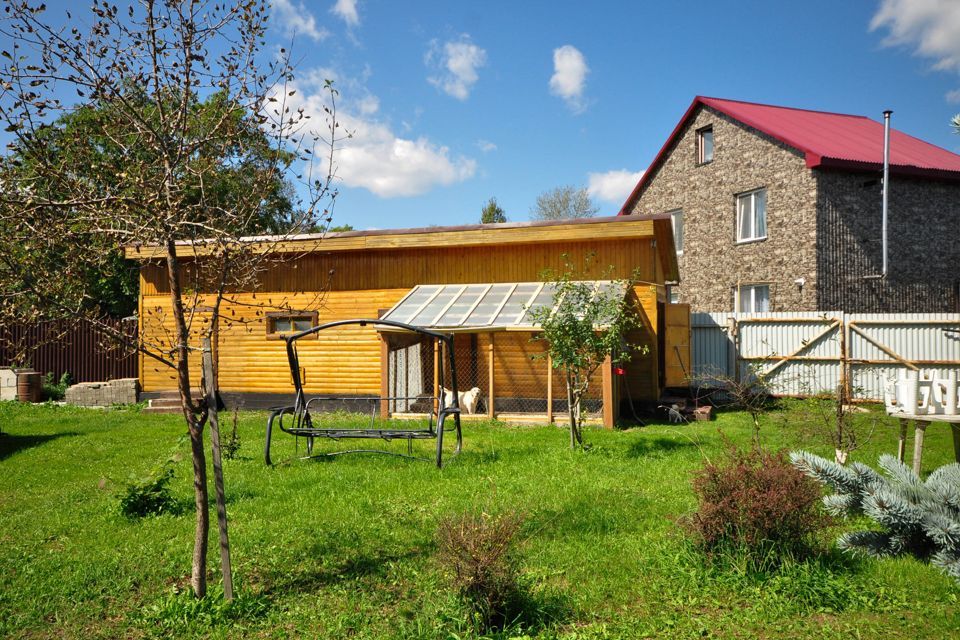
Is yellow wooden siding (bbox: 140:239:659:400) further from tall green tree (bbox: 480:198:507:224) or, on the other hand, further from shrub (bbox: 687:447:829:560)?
tall green tree (bbox: 480:198:507:224)

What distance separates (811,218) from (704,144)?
17.8 ft

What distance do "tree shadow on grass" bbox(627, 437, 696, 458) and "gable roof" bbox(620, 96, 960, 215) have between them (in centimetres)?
1120

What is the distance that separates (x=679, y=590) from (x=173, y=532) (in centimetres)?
419

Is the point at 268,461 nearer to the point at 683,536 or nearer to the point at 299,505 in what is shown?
the point at 299,505

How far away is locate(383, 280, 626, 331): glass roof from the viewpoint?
39.4 feet

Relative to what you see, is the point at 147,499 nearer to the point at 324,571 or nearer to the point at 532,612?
the point at 324,571

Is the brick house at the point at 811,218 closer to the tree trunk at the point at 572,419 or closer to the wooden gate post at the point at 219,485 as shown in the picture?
the tree trunk at the point at 572,419

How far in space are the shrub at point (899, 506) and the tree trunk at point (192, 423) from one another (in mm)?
3954

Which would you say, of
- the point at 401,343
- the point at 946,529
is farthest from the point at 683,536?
the point at 401,343

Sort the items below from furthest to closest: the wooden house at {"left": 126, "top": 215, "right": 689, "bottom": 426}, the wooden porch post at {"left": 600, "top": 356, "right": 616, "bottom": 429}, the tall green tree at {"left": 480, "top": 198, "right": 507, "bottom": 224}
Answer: the tall green tree at {"left": 480, "top": 198, "right": 507, "bottom": 224}, the wooden house at {"left": 126, "top": 215, "right": 689, "bottom": 426}, the wooden porch post at {"left": 600, "top": 356, "right": 616, "bottom": 429}

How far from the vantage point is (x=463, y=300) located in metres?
13.1

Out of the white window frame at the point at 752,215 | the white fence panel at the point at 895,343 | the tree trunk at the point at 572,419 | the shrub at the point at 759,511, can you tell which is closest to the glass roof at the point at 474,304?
the tree trunk at the point at 572,419

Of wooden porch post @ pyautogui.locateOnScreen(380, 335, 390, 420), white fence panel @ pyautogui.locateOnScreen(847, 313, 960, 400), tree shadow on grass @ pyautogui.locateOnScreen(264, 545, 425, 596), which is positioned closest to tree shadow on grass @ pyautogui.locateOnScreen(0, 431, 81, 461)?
wooden porch post @ pyautogui.locateOnScreen(380, 335, 390, 420)

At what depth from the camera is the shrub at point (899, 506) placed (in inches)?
160
